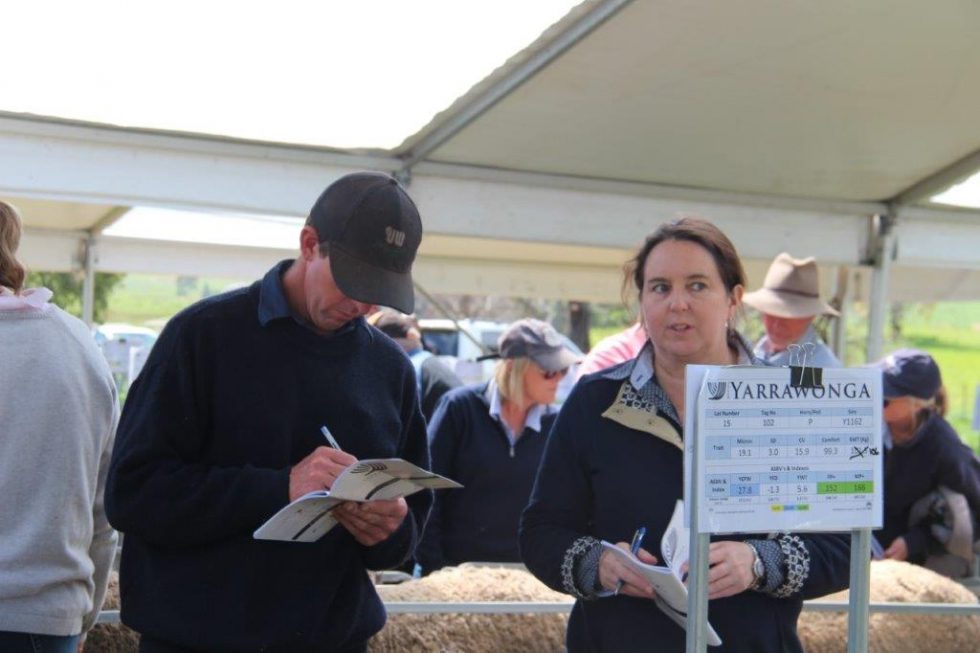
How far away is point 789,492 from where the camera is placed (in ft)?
5.81

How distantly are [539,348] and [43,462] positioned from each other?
226 centimetres

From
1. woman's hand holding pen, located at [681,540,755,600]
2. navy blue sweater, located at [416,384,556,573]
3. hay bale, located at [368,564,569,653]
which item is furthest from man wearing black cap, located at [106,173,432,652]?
navy blue sweater, located at [416,384,556,573]

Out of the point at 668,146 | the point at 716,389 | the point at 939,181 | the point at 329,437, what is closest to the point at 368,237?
the point at 329,437

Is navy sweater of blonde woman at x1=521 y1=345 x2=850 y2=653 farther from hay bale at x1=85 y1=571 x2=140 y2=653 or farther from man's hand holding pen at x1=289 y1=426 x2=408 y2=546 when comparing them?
hay bale at x1=85 y1=571 x2=140 y2=653

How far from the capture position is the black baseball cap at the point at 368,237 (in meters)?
1.94

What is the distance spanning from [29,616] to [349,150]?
2.41 metres

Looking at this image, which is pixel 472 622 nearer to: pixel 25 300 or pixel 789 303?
pixel 25 300

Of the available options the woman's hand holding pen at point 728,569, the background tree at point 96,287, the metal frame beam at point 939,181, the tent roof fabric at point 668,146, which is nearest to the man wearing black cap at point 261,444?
the woman's hand holding pen at point 728,569

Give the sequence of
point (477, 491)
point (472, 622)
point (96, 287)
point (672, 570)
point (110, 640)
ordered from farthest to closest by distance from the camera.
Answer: point (96, 287) < point (477, 491) < point (472, 622) < point (110, 640) < point (672, 570)

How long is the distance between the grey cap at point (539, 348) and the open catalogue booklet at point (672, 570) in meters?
2.09

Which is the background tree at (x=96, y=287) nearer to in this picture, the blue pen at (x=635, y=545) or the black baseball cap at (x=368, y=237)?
the black baseball cap at (x=368, y=237)

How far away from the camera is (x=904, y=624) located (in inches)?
140

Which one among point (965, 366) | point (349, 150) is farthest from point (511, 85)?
point (965, 366)

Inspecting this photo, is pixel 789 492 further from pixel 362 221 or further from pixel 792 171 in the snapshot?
pixel 792 171
